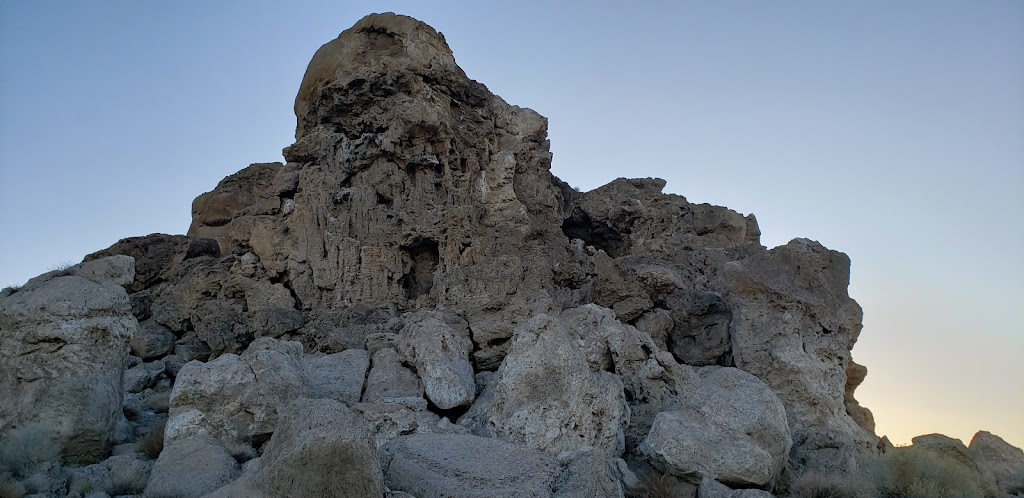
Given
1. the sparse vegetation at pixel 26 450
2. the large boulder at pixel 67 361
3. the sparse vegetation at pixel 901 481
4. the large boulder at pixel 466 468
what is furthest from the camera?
the large boulder at pixel 67 361

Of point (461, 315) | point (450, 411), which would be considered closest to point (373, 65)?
point (461, 315)

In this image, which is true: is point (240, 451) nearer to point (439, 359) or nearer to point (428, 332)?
point (439, 359)

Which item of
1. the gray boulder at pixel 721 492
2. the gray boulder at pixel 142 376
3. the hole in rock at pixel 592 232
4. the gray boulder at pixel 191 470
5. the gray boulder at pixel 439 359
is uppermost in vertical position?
the hole in rock at pixel 592 232

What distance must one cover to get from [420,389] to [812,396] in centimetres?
655

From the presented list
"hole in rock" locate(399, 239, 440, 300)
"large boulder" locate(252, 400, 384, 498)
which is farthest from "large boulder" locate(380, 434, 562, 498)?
"hole in rock" locate(399, 239, 440, 300)

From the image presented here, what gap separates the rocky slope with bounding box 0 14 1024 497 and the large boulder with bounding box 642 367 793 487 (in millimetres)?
37

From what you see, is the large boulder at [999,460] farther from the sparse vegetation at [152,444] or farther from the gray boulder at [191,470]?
the sparse vegetation at [152,444]

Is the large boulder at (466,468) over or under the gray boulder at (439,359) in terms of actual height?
under

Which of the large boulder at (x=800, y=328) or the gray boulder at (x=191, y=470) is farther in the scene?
the large boulder at (x=800, y=328)

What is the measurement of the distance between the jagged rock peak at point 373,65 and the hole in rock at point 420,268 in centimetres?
364

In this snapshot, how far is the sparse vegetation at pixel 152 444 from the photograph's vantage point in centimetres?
1146

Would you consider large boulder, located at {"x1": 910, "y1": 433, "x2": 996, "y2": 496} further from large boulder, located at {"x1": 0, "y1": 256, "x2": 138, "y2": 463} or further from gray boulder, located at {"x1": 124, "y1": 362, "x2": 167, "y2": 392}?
gray boulder, located at {"x1": 124, "y1": 362, "x2": 167, "y2": 392}

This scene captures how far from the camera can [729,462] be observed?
10852mm

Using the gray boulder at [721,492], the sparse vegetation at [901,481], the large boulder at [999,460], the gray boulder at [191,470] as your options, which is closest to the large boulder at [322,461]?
the gray boulder at [191,470]
